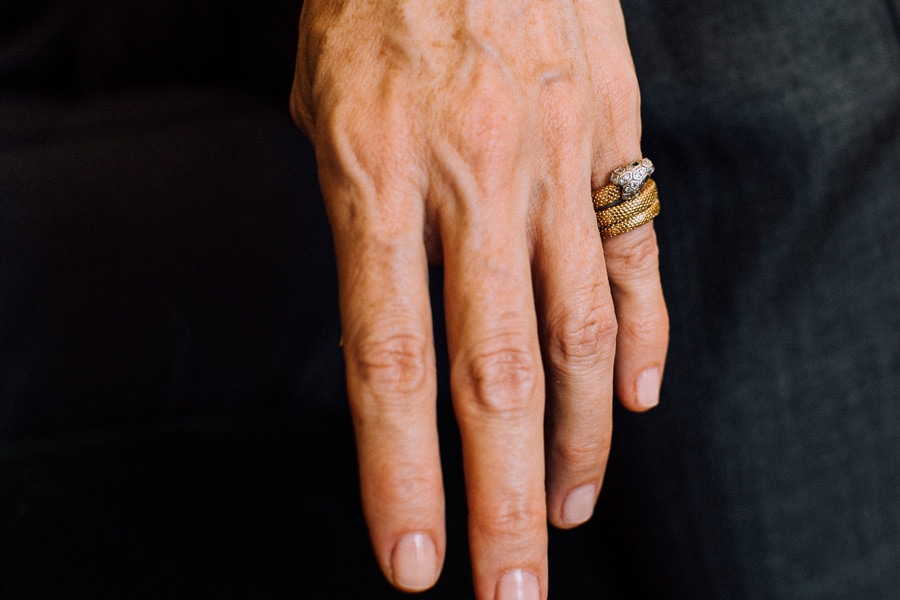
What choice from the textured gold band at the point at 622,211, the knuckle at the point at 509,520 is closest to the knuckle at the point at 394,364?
the knuckle at the point at 509,520

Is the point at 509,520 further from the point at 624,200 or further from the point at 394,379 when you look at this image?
the point at 624,200

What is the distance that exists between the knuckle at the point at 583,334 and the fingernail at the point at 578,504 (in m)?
0.15

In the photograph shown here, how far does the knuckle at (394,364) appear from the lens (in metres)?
0.63

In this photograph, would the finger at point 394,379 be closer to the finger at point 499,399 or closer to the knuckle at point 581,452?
the finger at point 499,399

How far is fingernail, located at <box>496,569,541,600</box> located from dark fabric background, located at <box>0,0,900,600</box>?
0.66ft

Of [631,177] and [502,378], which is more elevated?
[631,177]

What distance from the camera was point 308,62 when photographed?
31.0 inches

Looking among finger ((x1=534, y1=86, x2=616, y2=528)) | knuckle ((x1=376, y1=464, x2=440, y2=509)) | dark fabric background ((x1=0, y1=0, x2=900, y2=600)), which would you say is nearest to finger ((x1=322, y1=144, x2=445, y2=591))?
knuckle ((x1=376, y1=464, x2=440, y2=509))

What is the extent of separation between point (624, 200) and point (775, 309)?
21cm

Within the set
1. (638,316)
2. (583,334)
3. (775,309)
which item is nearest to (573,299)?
(583,334)

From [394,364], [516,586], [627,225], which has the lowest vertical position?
[516,586]

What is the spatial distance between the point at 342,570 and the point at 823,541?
0.52 metres

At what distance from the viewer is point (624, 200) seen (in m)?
0.75

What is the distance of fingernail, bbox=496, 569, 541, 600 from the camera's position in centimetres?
63
